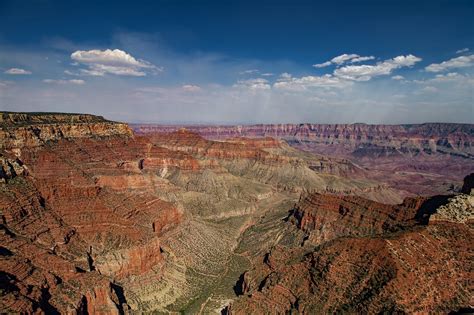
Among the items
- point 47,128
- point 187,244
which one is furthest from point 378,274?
point 47,128

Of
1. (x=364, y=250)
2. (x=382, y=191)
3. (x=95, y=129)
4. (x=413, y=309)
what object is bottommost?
(x=382, y=191)

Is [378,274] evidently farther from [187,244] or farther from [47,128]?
[47,128]

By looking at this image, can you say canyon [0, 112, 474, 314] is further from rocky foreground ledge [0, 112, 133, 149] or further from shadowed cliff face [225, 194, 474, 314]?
rocky foreground ledge [0, 112, 133, 149]

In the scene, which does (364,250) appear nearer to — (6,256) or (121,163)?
(6,256)

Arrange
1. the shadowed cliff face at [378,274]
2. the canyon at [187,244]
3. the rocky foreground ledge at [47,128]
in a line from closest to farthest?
the shadowed cliff face at [378,274], the canyon at [187,244], the rocky foreground ledge at [47,128]

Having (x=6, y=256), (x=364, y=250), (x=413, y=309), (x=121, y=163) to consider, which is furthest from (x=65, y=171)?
(x=413, y=309)

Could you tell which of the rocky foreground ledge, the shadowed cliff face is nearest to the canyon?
the shadowed cliff face

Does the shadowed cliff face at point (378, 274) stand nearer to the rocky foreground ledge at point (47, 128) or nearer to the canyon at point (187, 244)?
the canyon at point (187, 244)

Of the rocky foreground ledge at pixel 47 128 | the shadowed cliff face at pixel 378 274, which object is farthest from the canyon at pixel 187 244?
the rocky foreground ledge at pixel 47 128

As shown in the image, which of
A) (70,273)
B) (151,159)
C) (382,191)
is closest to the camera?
(70,273)

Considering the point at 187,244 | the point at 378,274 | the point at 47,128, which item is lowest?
the point at 187,244

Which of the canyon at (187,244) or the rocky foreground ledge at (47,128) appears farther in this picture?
the rocky foreground ledge at (47,128)
